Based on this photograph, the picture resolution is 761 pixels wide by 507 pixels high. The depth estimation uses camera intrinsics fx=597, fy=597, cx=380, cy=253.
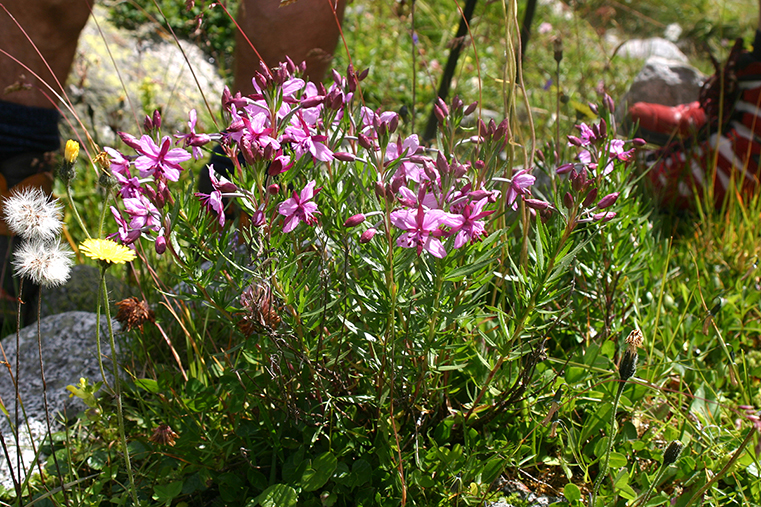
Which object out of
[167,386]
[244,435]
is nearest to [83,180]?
[167,386]

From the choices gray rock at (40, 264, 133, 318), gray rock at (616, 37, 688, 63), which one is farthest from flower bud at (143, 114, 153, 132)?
gray rock at (616, 37, 688, 63)

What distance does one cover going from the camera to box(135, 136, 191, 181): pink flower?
1071mm

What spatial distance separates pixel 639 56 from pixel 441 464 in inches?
237

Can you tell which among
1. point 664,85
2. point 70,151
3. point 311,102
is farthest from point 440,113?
point 664,85

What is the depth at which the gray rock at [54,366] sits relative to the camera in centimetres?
176

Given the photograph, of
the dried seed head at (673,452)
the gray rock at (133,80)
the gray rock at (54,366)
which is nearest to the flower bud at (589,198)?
the dried seed head at (673,452)

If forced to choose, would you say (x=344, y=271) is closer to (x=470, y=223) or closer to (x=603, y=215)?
(x=470, y=223)

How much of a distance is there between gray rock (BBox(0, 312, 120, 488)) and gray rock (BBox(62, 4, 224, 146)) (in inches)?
68.4

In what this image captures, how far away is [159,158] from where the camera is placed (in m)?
1.10

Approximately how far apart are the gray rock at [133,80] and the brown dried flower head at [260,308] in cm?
263

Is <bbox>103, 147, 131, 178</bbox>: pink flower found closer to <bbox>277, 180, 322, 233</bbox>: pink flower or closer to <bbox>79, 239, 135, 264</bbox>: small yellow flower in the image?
<bbox>79, 239, 135, 264</bbox>: small yellow flower

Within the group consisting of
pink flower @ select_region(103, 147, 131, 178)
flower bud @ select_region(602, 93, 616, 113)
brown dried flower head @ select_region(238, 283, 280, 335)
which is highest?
pink flower @ select_region(103, 147, 131, 178)

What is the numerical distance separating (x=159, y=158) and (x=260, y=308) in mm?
333

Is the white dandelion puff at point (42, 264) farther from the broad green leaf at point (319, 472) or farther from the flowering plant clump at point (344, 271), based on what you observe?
the broad green leaf at point (319, 472)
